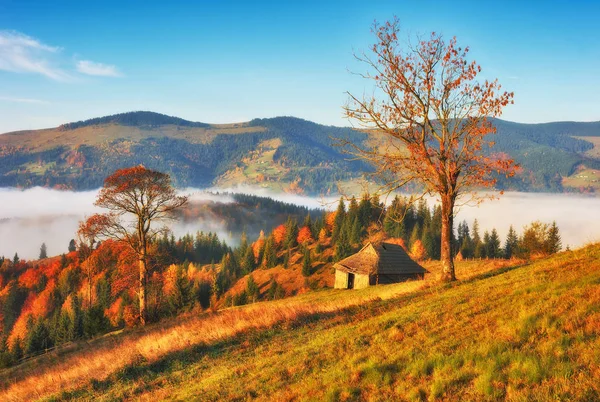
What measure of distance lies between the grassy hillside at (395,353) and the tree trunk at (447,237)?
9.23ft

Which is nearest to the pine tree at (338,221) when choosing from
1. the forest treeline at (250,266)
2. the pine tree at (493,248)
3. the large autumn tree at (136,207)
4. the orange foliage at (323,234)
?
the forest treeline at (250,266)

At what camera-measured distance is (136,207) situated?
29.1 metres

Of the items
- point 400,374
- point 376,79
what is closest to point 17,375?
point 400,374

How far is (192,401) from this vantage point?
955cm

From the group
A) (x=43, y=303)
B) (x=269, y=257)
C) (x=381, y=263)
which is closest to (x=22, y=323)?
(x=43, y=303)

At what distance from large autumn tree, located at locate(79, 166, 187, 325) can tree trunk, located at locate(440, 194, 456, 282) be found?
65.5ft

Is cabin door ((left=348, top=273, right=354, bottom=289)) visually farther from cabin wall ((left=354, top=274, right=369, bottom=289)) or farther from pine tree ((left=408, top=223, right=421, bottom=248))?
pine tree ((left=408, top=223, right=421, bottom=248))

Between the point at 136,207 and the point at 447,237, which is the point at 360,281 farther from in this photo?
the point at 136,207

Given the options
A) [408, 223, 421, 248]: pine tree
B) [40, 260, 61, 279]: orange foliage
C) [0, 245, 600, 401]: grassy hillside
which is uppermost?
[0, 245, 600, 401]: grassy hillside

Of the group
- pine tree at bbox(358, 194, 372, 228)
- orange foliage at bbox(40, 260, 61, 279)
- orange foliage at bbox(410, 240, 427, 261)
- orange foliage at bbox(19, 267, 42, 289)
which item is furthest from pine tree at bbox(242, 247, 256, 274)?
orange foliage at bbox(19, 267, 42, 289)

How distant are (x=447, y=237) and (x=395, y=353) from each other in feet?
42.6

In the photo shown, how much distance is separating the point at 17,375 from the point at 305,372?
21675mm

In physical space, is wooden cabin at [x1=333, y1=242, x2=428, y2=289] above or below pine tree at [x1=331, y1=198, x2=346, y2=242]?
above

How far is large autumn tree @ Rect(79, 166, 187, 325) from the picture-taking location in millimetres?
28078
